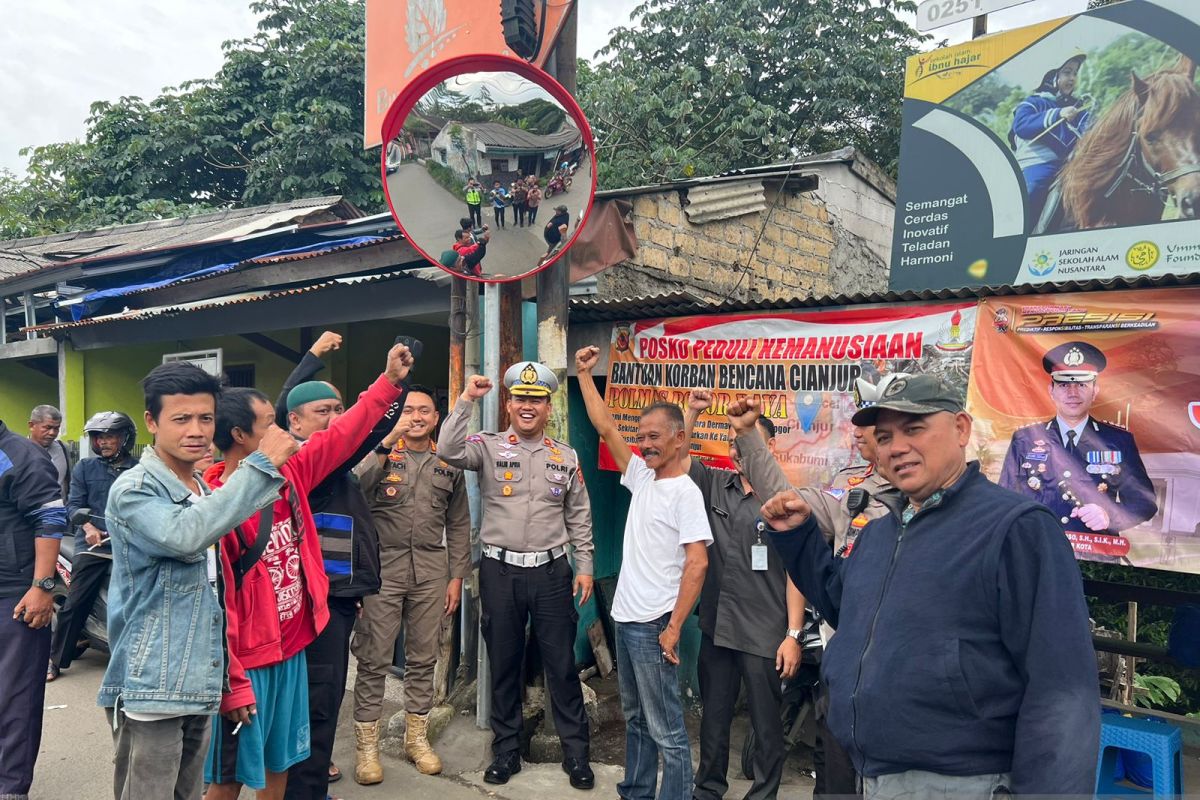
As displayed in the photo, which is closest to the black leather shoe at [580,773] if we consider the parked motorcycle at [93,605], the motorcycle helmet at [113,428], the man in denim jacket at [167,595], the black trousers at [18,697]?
the man in denim jacket at [167,595]

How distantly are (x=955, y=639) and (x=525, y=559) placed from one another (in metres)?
2.62

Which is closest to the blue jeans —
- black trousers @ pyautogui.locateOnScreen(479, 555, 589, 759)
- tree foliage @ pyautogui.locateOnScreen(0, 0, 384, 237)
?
black trousers @ pyautogui.locateOnScreen(479, 555, 589, 759)

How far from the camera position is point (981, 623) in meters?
1.76

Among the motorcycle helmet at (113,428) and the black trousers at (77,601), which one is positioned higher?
the motorcycle helmet at (113,428)

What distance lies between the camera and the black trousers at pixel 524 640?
4102 mm

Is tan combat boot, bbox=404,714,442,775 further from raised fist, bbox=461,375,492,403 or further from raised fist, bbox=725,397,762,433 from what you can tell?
raised fist, bbox=725,397,762,433

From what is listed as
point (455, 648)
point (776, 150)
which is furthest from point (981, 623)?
point (776, 150)

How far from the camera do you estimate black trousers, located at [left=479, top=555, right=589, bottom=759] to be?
13.5 ft

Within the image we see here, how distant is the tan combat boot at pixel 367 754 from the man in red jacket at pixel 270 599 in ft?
3.72

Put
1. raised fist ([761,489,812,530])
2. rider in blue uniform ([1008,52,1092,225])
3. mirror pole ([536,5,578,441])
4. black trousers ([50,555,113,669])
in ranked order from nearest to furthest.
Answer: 1. raised fist ([761,489,812,530])
2. mirror pole ([536,5,578,441])
3. black trousers ([50,555,113,669])
4. rider in blue uniform ([1008,52,1092,225])

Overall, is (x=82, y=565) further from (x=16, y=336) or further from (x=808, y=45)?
(x=808, y=45)

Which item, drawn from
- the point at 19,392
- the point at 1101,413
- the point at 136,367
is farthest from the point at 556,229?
the point at 19,392

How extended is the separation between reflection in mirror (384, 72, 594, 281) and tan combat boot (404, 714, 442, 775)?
2425 millimetres

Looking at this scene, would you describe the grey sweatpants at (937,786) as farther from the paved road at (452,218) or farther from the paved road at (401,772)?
the paved road at (452,218)
